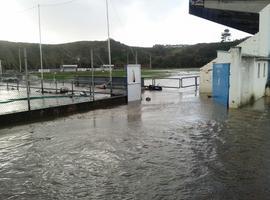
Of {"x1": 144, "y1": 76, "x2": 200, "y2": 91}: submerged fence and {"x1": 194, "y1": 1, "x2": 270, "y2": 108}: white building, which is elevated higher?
{"x1": 194, "y1": 1, "x2": 270, "y2": 108}: white building

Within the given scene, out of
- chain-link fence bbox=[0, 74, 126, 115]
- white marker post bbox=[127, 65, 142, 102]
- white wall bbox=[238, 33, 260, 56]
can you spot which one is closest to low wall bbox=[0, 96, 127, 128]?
chain-link fence bbox=[0, 74, 126, 115]

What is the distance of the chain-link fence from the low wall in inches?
15.0

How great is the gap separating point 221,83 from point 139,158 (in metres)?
10.2

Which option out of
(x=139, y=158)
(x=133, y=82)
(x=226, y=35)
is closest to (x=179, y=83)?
(x=133, y=82)

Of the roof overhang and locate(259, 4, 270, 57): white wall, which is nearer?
locate(259, 4, 270, 57): white wall

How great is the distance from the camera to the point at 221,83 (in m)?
16.1

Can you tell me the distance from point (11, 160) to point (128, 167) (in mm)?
2737

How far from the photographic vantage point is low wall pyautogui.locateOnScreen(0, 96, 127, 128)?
11.8 m

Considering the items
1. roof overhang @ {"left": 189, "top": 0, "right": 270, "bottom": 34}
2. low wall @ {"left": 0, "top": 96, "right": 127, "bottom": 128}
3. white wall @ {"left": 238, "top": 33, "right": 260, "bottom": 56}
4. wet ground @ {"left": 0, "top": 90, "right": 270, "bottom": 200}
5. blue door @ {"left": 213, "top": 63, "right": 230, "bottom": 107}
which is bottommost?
wet ground @ {"left": 0, "top": 90, "right": 270, "bottom": 200}

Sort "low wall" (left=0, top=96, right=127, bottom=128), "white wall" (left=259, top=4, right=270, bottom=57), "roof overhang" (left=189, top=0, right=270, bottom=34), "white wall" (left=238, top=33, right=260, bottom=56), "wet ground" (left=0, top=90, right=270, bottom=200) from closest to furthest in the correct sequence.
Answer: "wet ground" (left=0, top=90, right=270, bottom=200), "low wall" (left=0, top=96, right=127, bottom=128), "white wall" (left=238, top=33, right=260, bottom=56), "white wall" (left=259, top=4, right=270, bottom=57), "roof overhang" (left=189, top=0, right=270, bottom=34)

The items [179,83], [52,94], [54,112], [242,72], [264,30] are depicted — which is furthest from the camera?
[179,83]

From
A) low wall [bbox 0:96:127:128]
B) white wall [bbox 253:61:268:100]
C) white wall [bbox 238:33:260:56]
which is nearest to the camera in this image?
low wall [bbox 0:96:127:128]

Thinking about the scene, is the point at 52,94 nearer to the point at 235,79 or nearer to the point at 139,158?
the point at 235,79

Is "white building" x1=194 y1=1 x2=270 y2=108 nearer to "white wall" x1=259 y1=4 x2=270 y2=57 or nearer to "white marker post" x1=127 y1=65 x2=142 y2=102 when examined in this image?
"white wall" x1=259 y1=4 x2=270 y2=57
